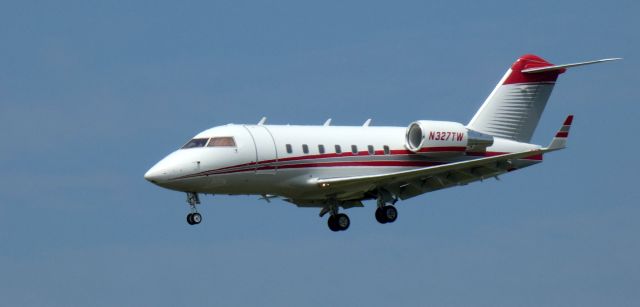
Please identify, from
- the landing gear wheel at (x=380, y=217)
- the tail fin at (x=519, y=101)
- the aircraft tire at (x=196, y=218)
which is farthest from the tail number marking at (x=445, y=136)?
the aircraft tire at (x=196, y=218)

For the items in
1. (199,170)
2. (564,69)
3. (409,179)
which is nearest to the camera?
(199,170)

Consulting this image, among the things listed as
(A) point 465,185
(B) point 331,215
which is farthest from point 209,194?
(A) point 465,185

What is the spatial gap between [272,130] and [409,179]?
15.5 ft

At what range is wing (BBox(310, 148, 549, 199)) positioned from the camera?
4272 cm

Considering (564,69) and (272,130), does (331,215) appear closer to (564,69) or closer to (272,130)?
(272,130)

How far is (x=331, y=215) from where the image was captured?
45219mm

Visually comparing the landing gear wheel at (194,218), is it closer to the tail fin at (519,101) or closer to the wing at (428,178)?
the wing at (428,178)

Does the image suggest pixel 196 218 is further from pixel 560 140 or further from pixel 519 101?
pixel 519 101

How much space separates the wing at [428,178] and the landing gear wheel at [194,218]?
13.4 feet

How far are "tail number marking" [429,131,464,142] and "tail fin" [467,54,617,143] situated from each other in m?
2.56

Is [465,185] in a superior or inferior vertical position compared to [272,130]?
inferior

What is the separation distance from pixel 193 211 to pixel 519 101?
44.2 feet

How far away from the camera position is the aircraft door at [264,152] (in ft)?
137

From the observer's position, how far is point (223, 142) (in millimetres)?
41594
